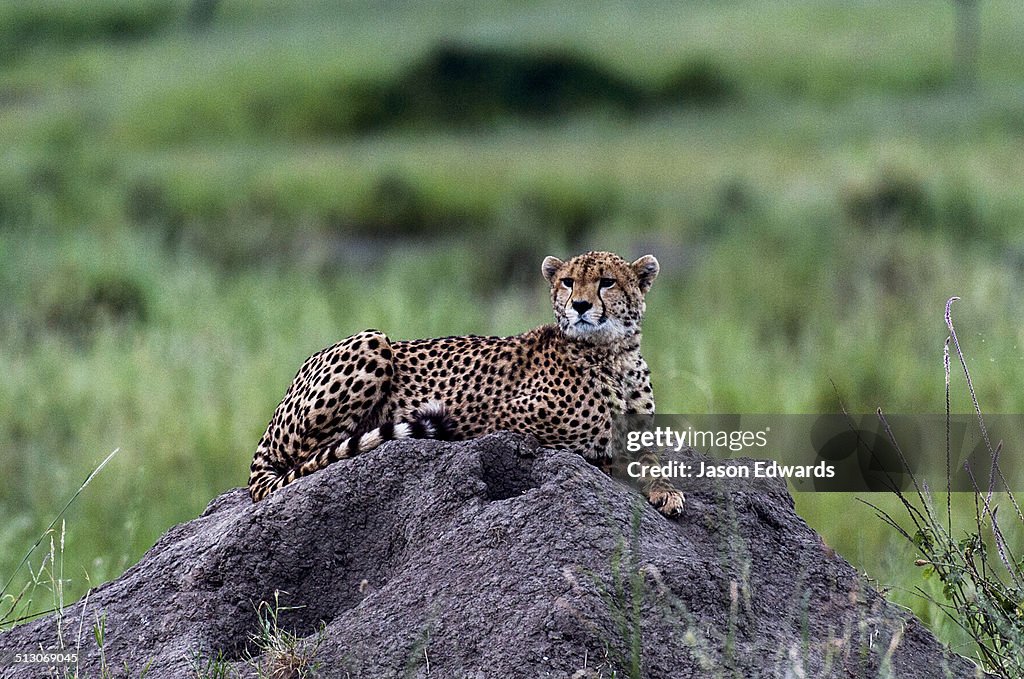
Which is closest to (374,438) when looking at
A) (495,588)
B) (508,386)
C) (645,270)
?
(508,386)

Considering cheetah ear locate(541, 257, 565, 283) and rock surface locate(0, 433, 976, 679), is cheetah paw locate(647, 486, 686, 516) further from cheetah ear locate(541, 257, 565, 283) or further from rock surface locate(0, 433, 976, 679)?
cheetah ear locate(541, 257, 565, 283)

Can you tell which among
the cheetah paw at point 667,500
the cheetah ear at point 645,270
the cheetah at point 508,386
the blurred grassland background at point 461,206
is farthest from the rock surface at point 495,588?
the blurred grassland background at point 461,206

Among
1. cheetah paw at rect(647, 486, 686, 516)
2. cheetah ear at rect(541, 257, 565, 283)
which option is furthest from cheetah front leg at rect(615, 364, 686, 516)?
cheetah ear at rect(541, 257, 565, 283)

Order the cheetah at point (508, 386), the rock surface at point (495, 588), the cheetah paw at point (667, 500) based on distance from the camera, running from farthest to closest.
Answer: the cheetah at point (508, 386) < the cheetah paw at point (667, 500) < the rock surface at point (495, 588)

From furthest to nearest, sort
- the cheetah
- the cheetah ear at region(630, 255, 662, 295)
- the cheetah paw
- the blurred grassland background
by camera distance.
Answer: the blurred grassland background < the cheetah ear at region(630, 255, 662, 295) < the cheetah < the cheetah paw

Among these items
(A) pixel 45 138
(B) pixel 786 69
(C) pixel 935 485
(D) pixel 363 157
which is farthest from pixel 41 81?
(C) pixel 935 485

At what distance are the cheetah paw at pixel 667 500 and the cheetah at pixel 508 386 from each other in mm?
276

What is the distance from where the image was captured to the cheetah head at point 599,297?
18.9ft

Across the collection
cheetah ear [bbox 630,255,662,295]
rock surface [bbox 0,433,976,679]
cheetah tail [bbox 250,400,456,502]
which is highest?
cheetah ear [bbox 630,255,662,295]

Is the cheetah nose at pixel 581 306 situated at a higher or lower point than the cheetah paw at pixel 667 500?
higher

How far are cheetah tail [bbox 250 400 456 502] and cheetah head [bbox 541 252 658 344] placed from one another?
0.52m

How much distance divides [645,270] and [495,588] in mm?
1429

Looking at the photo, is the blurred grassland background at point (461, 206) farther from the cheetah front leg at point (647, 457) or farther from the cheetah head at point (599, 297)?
the cheetah head at point (599, 297)

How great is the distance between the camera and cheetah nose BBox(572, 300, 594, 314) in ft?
18.9
